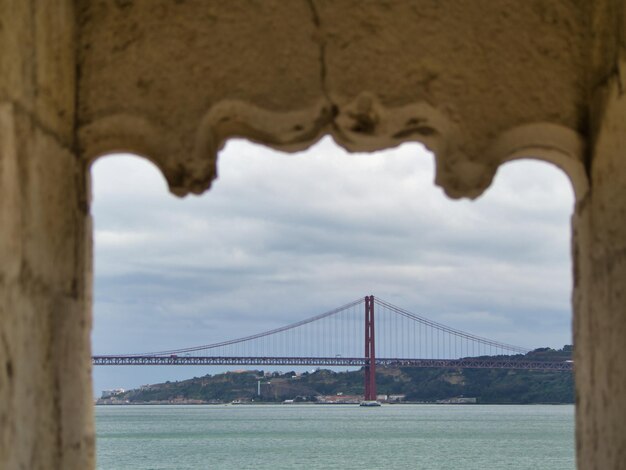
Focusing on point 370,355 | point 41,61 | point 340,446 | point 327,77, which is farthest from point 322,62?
point 370,355

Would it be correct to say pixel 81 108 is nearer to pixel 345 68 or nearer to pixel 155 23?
pixel 155 23

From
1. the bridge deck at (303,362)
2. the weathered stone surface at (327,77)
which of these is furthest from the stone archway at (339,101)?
the bridge deck at (303,362)

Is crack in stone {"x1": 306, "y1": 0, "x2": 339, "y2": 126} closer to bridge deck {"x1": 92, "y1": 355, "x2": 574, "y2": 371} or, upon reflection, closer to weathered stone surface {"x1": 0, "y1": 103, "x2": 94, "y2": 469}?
weathered stone surface {"x1": 0, "y1": 103, "x2": 94, "y2": 469}

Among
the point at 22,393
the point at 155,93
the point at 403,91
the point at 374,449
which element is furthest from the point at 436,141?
the point at 374,449

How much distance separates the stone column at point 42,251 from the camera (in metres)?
1.75

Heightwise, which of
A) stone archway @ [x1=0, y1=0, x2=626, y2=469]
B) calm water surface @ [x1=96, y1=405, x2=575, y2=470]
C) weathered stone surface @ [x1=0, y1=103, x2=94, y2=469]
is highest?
stone archway @ [x1=0, y1=0, x2=626, y2=469]

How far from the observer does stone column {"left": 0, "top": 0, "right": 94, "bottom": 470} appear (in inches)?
68.8

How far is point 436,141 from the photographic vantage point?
2.06 metres

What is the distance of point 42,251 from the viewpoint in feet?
6.23

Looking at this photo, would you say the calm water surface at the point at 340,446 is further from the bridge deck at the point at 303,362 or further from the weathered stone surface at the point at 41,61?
the weathered stone surface at the point at 41,61

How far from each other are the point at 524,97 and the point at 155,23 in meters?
0.71

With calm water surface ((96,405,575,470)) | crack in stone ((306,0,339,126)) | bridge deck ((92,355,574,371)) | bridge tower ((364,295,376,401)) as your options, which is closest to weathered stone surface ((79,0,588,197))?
crack in stone ((306,0,339,126))

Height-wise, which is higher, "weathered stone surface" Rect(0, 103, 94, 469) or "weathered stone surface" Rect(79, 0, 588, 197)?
"weathered stone surface" Rect(79, 0, 588, 197)

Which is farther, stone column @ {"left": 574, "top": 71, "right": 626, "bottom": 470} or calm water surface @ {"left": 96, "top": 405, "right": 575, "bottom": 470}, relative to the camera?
calm water surface @ {"left": 96, "top": 405, "right": 575, "bottom": 470}
